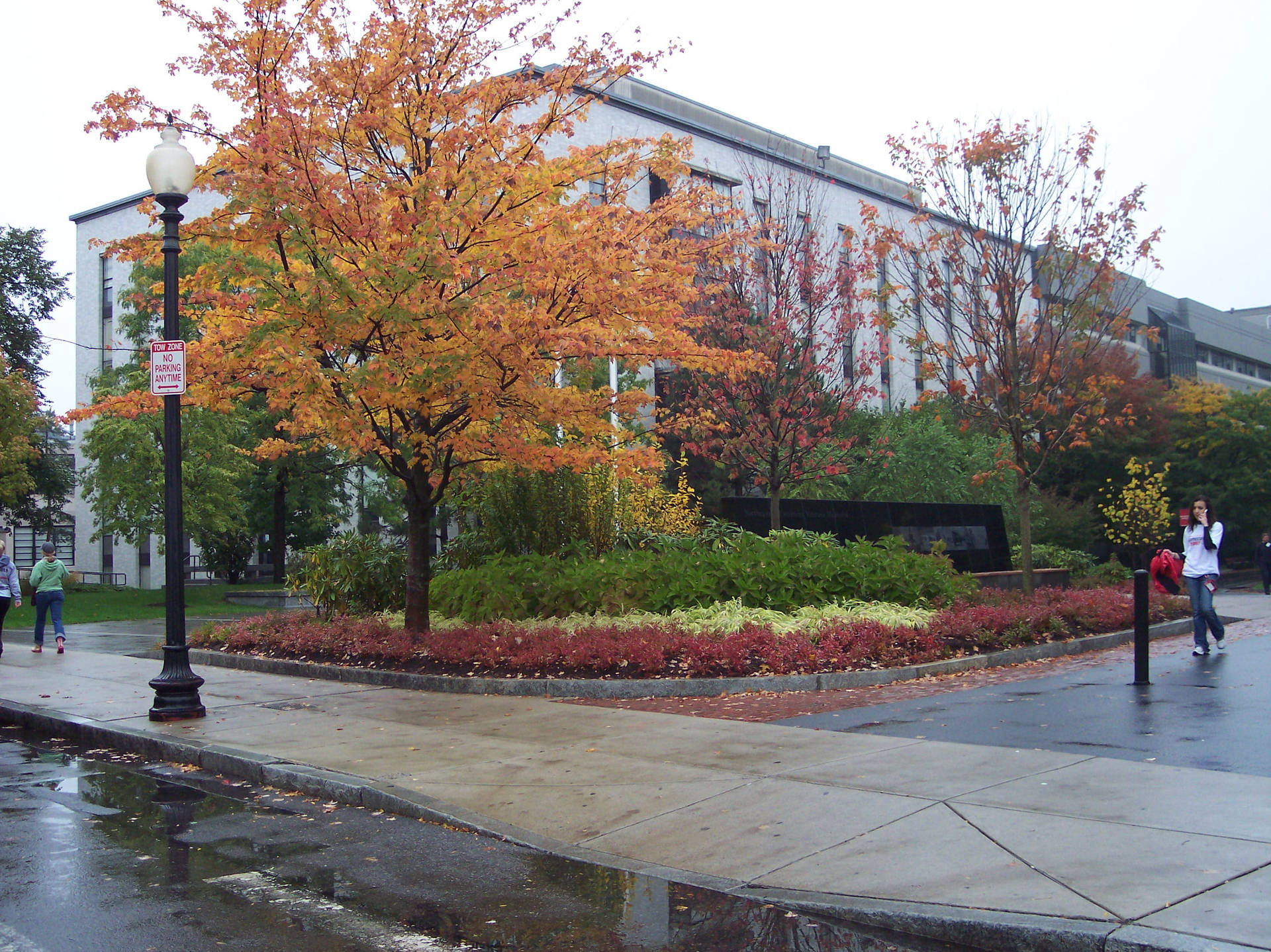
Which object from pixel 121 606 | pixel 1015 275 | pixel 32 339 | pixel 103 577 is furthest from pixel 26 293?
A: pixel 1015 275

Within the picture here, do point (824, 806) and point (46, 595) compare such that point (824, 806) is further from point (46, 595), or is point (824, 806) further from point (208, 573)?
point (208, 573)

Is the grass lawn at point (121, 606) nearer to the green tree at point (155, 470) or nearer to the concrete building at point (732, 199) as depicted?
the green tree at point (155, 470)

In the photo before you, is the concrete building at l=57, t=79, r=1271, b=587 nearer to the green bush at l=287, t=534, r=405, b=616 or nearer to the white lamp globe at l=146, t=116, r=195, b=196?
the white lamp globe at l=146, t=116, r=195, b=196

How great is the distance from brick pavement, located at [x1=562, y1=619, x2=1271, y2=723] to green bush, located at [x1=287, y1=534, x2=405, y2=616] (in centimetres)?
622

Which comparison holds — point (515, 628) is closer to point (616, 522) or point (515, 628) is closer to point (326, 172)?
point (616, 522)

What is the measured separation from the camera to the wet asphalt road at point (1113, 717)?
752cm

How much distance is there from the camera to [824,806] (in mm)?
6324

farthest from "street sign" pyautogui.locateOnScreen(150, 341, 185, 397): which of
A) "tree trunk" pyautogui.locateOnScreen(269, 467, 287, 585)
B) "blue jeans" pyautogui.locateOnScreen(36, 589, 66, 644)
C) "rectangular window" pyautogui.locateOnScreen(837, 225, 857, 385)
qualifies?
"tree trunk" pyautogui.locateOnScreen(269, 467, 287, 585)

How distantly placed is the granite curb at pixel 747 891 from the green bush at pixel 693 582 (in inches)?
227

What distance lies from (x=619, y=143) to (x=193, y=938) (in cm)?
1065

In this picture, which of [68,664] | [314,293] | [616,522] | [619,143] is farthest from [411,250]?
[68,664]

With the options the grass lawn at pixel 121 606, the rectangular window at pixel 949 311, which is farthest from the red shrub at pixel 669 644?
the grass lawn at pixel 121 606

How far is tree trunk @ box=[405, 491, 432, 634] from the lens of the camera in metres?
13.9

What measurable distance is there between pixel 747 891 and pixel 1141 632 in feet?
22.9
